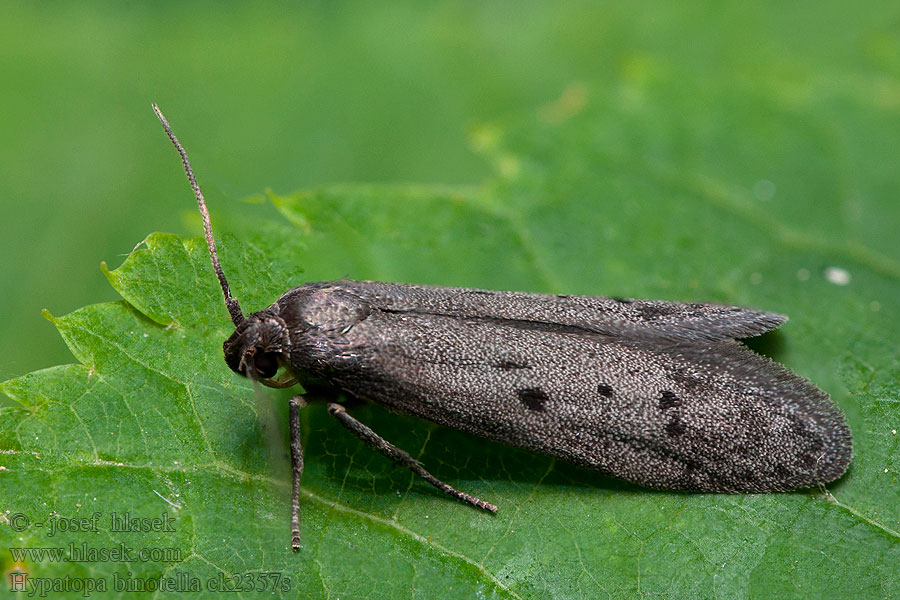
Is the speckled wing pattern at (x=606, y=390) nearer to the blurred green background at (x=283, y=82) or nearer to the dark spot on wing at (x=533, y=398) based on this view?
the dark spot on wing at (x=533, y=398)

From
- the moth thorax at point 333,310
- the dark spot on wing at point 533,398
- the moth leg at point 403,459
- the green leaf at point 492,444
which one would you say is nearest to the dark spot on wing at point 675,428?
the green leaf at point 492,444

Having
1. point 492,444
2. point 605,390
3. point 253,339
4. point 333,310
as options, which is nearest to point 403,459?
point 492,444

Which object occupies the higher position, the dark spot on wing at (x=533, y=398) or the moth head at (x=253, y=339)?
the dark spot on wing at (x=533, y=398)

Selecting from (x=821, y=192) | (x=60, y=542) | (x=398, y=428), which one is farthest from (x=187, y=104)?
(x=821, y=192)

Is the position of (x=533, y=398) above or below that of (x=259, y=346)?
above

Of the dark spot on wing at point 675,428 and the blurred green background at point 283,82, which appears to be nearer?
the dark spot on wing at point 675,428

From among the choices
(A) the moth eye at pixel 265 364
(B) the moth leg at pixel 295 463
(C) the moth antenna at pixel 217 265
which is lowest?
(B) the moth leg at pixel 295 463

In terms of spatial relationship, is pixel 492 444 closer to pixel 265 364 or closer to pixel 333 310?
pixel 333 310
